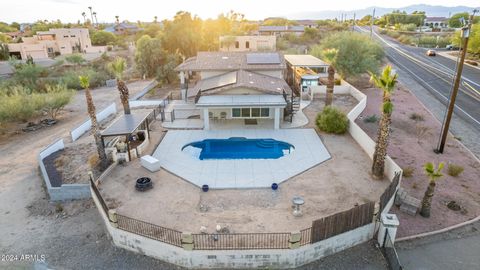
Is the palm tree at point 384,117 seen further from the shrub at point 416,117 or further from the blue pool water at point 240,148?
the shrub at point 416,117

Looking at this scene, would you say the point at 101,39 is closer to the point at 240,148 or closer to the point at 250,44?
the point at 250,44

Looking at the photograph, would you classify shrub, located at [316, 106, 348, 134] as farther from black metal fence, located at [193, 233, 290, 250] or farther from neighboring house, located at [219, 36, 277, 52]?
neighboring house, located at [219, 36, 277, 52]

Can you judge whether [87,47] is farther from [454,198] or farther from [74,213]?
[454,198]

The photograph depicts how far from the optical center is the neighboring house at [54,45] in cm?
6825

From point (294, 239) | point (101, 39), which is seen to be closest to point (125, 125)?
point (294, 239)

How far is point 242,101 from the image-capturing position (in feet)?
84.6

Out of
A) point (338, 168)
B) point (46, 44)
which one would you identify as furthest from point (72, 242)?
point (46, 44)

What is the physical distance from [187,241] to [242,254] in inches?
91.7

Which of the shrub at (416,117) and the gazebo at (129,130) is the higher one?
the gazebo at (129,130)

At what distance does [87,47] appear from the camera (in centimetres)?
8169

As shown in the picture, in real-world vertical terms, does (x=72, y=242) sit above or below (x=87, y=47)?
below

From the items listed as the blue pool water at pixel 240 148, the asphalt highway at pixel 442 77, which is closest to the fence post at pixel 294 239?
the blue pool water at pixel 240 148

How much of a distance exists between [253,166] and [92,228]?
10179 mm

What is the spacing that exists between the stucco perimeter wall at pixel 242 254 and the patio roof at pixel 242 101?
14.1 metres
